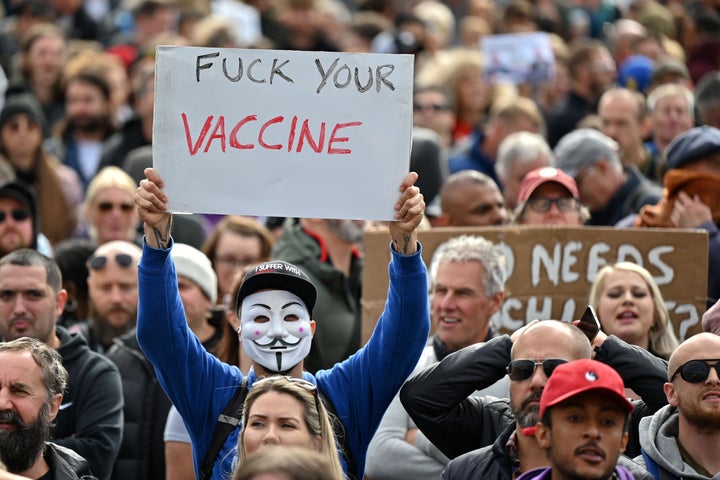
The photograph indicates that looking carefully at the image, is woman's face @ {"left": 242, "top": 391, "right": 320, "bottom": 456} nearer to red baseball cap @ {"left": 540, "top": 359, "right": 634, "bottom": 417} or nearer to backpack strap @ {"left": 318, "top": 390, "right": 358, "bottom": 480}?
backpack strap @ {"left": 318, "top": 390, "right": 358, "bottom": 480}

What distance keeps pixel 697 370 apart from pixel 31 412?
2531 millimetres

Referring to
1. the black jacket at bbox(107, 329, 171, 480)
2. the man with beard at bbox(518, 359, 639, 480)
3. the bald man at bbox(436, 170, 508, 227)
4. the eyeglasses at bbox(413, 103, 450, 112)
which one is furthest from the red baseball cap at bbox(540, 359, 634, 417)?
the eyeglasses at bbox(413, 103, 450, 112)

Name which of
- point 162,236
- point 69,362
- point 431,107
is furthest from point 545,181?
point 431,107

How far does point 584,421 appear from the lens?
16.7 feet

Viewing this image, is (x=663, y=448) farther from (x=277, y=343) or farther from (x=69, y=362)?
(x=69, y=362)

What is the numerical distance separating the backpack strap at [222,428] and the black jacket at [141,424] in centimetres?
170

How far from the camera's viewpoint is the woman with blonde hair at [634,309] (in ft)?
23.9

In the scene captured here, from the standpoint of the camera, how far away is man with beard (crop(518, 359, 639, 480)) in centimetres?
504

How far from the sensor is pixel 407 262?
238 inches

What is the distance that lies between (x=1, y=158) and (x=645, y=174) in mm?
4429

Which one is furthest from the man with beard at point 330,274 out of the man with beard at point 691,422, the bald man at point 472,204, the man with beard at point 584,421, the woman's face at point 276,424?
the man with beard at point 584,421

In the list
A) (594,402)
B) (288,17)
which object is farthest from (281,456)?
(288,17)

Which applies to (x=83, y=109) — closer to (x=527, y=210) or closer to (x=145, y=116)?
(x=145, y=116)

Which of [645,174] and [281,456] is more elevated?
[645,174]
